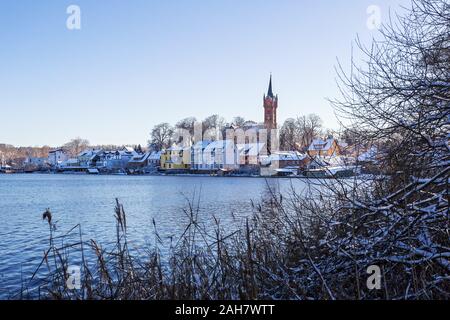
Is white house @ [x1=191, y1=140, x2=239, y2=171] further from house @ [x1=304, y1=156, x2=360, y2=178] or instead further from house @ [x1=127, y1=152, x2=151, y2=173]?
house @ [x1=304, y1=156, x2=360, y2=178]

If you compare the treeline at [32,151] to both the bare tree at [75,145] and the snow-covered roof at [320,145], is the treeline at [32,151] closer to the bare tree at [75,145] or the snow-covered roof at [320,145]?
the bare tree at [75,145]

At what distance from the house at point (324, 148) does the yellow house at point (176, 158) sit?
85.1 metres

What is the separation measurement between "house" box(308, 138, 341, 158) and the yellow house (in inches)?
3352

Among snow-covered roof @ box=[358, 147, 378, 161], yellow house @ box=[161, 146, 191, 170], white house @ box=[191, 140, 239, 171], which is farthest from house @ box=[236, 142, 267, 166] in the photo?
snow-covered roof @ box=[358, 147, 378, 161]

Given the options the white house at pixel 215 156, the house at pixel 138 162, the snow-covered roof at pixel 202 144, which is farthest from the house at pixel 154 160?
the white house at pixel 215 156

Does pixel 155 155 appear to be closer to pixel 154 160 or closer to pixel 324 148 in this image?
pixel 154 160

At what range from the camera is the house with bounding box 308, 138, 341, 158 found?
6076 millimetres

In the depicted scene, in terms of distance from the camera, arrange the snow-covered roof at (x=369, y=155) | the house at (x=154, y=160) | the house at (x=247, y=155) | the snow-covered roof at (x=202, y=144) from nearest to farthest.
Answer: the snow-covered roof at (x=369, y=155), the house at (x=247, y=155), the snow-covered roof at (x=202, y=144), the house at (x=154, y=160)

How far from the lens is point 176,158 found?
9412cm

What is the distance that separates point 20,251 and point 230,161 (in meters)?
71.8

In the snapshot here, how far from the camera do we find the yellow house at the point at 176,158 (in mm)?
92688

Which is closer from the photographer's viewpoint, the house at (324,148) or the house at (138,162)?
the house at (324,148)

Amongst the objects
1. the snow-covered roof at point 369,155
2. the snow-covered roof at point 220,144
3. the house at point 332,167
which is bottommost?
the house at point 332,167
